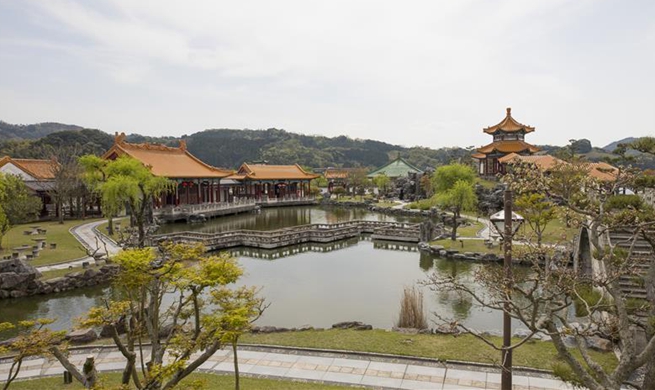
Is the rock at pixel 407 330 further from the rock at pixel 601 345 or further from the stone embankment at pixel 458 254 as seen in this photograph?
the stone embankment at pixel 458 254

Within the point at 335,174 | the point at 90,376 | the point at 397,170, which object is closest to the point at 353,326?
the point at 90,376

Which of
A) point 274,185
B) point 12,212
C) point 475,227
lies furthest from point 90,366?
point 274,185

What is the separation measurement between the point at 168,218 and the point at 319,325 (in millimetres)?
25864

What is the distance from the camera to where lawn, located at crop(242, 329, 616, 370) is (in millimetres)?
9531

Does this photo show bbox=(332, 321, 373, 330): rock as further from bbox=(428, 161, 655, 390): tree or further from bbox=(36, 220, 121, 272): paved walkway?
bbox=(36, 220, 121, 272): paved walkway

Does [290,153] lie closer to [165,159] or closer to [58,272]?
[165,159]

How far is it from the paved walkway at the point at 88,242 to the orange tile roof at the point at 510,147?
39111 mm

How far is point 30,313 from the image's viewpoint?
14984mm

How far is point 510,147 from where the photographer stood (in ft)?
→ 153

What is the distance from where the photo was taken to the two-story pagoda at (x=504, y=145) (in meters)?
46.6

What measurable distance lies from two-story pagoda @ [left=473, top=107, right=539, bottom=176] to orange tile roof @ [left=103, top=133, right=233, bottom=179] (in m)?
29.1

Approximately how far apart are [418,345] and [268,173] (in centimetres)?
4452

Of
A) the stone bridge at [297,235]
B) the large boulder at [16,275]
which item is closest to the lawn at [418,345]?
the large boulder at [16,275]

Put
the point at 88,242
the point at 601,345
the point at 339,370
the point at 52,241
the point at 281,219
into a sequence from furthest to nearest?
1. the point at 281,219
2. the point at 88,242
3. the point at 52,241
4. the point at 601,345
5. the point at 339,370
